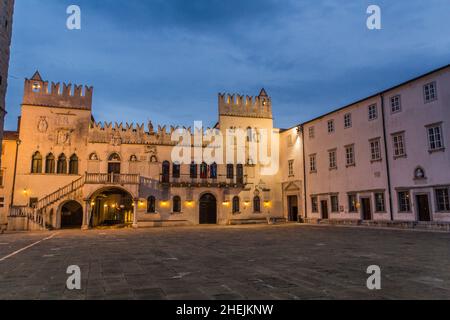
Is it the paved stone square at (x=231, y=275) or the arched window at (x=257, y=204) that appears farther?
the arched window at (x=257, y=204)

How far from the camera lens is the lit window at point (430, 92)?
2195 centimetres

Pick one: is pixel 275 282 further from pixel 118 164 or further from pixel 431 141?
pixel 118 164

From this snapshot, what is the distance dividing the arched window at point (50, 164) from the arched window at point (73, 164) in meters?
1.46

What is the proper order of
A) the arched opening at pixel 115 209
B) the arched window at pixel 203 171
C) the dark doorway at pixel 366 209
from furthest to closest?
the arched opening at pixel 115 209, the arched window at pixel 203 171, the dark doorway at pixel 366 209

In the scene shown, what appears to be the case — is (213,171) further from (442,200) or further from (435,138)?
(442,200)

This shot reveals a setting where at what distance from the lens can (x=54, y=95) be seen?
31594mm

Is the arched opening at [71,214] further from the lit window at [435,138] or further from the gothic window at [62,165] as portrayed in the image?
the lit window at [435,138]

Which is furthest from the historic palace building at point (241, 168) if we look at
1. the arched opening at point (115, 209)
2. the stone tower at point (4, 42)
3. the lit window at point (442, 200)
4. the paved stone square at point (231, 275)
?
the paved stone square at point (231, 275)

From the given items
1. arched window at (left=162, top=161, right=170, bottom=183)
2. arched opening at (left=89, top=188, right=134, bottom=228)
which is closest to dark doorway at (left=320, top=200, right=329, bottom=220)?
arched window at (left=162, top=161, right=170, bottom=183)

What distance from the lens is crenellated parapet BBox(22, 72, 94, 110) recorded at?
31016 mm

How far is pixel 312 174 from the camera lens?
32.8 metres

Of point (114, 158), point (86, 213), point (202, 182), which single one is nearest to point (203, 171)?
point (202, 182)

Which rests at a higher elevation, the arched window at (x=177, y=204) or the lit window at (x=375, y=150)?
the lit window at (x=375, y=150)
